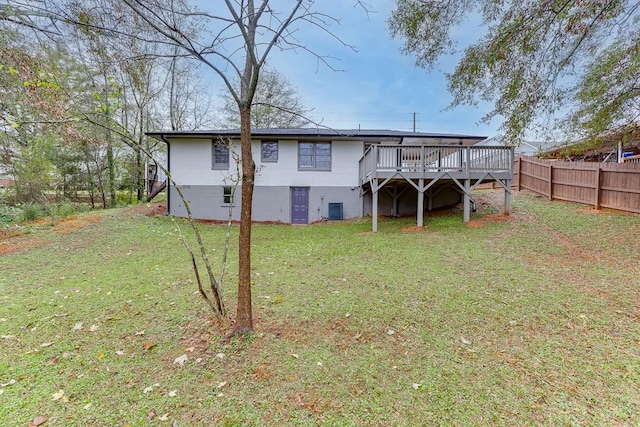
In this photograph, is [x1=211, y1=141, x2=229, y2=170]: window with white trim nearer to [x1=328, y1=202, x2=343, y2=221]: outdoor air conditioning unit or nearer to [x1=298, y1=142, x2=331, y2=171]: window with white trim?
[x1=298, y1=142, x2=331, y2=171]: window with white trim

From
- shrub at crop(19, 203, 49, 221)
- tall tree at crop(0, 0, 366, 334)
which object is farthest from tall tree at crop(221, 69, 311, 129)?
tall tree at crop(0, 0, 366, 334)

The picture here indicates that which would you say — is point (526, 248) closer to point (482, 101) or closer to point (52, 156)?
point (482, 101)

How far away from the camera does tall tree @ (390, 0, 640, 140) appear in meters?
5.33

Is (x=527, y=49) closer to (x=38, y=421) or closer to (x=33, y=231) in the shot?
(x=38, y=421)

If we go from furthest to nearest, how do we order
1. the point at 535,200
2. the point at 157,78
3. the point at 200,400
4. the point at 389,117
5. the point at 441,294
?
the point at 389,117 → the point at 157,78 → the point at 535,200 → the point at 441,294 → the point at 200,400

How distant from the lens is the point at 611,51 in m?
6.98

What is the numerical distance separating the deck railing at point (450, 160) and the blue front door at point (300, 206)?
3678 mm

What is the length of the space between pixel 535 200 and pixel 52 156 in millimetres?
24395

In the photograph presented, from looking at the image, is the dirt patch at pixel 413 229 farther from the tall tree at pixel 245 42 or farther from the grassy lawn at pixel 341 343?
the tall tree at pixel 245 42

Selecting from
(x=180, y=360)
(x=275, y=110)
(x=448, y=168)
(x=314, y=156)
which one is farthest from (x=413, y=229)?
(x=275, y=110)

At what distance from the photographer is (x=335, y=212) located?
41.5ft

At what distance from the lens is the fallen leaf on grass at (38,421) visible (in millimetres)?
2115

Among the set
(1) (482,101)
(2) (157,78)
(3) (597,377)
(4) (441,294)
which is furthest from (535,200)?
(2) (157,78)

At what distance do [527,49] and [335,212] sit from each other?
8492 mm
